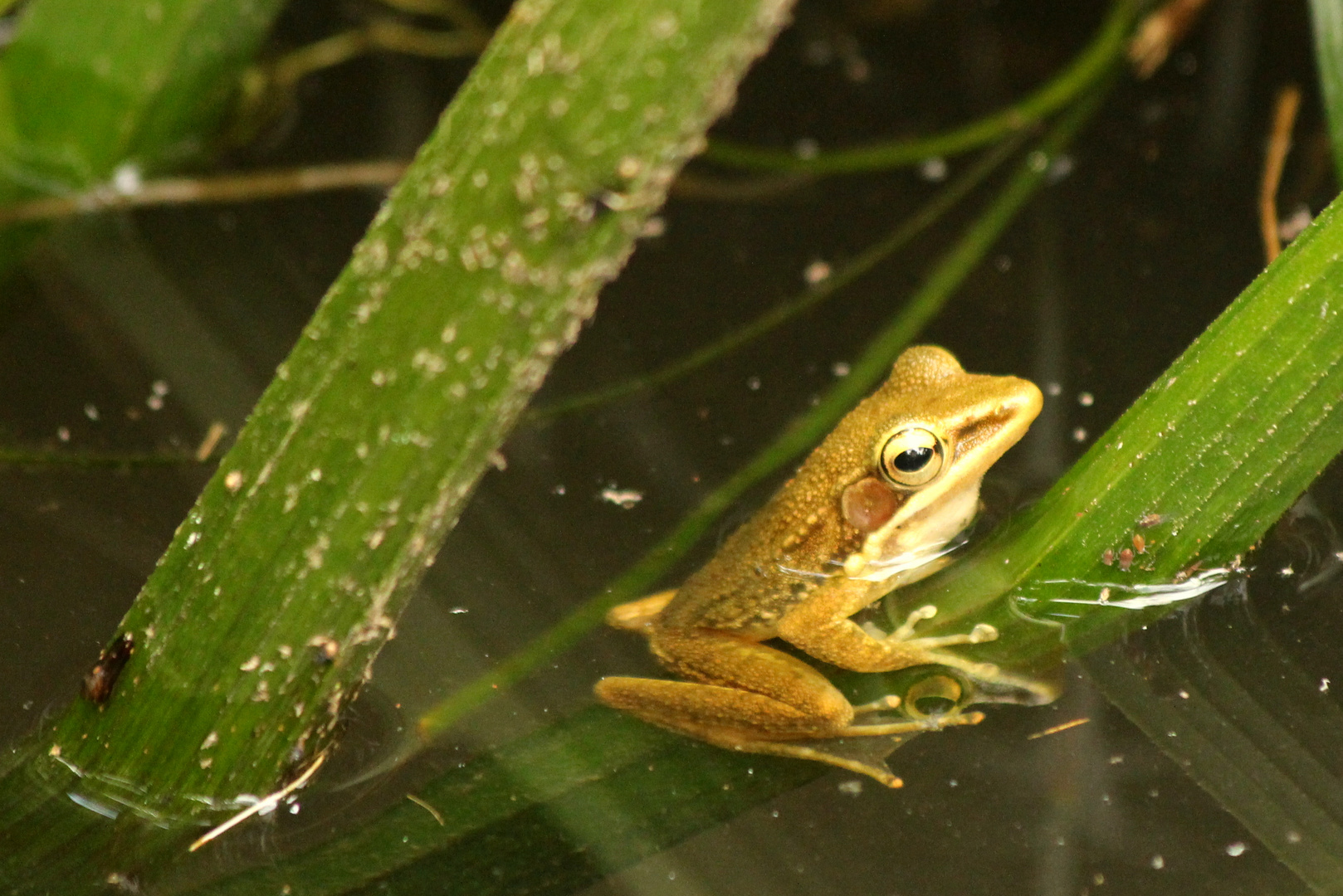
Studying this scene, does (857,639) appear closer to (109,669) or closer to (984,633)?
(984,633)

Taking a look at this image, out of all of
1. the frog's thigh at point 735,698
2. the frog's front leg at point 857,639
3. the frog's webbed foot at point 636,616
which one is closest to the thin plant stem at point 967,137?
the frog's front leg at point 857,639

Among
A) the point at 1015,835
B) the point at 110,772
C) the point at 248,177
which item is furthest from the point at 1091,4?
the point at 110,772

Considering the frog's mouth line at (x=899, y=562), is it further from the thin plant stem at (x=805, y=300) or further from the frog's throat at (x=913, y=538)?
the thin plant stem at (x=805, y=300)

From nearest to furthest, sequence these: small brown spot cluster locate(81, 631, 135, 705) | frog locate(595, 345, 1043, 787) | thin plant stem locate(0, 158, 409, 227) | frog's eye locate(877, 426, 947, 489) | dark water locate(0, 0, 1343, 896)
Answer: small brown spot cluster locate(81, 631, 135, 705)
dark water locate(0, 0, 1343, 896)
frog locate(595, 345, 1043, 787)
frog's eye locate(877, 426, 947, 489)
thin plant stem locate(0, 158, 409, 227)

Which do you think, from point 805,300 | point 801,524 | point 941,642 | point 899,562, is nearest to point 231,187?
point 805,300

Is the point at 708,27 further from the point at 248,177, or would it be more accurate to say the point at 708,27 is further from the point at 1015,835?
the point at 248,177

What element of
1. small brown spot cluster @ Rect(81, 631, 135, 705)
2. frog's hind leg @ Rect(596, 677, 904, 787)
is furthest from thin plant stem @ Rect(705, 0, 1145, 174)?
small brown spot cluster @ Rect(81, 631, 135, 705)

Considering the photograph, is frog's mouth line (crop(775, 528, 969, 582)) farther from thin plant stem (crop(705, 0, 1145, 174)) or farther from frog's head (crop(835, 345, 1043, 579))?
thin plant stem (crop(705, 0, 1145, 174))

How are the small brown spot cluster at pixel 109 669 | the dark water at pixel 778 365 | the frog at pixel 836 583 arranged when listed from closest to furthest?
1. the small brown spot cluster at pixel 109 669
2. the dark water at pixel 778 365
3. the frog at pixel 836 583
